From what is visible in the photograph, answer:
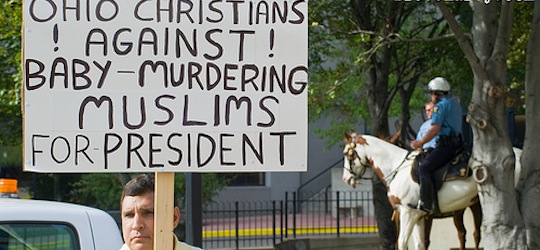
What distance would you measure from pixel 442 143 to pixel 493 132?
4.18ft

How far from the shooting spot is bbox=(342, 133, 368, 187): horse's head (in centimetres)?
1530

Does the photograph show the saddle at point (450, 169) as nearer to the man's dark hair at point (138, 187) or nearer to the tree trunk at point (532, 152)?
the tree trunk at point (532, 152)

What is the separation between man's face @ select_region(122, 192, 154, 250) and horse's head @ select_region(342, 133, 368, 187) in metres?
10.6

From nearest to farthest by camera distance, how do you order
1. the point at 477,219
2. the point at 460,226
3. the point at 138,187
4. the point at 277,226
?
1. the point at 138,187
2. the point at 477,219
3. the point at 460,226
4. the point at 277,226

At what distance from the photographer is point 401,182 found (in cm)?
1471

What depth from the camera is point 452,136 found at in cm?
1398

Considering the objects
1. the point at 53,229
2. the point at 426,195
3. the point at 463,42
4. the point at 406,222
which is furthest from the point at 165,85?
the point at 406,222

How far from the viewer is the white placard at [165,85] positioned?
4.74 meters

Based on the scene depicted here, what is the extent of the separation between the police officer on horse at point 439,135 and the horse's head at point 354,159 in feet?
3.82

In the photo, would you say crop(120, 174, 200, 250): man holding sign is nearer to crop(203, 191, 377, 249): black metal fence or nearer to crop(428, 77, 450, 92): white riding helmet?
crop(428, 77, 450, 92): white riding helmet

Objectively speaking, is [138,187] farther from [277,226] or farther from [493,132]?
[277,226]

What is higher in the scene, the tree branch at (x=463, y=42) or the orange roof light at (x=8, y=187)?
the tree branch at (x=463, y=42)

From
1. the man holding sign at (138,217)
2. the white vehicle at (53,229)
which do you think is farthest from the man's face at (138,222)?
the white vehicle at (53,229)

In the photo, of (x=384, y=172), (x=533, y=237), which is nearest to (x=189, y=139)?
(x=533, y=237)
